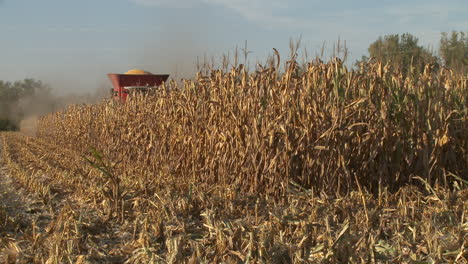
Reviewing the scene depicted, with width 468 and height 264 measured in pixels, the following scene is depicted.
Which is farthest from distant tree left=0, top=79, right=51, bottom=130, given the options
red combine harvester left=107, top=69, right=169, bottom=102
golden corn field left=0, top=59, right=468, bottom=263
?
golden corn field left=0, top=59, right=468, bottom=263

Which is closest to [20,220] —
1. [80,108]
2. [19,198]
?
[19,198]

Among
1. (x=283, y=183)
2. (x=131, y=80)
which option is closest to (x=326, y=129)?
(x=283, y=183)

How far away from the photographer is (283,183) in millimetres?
4371

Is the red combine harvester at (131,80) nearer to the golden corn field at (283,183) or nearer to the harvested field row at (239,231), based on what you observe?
the golden corn field at (283,183)

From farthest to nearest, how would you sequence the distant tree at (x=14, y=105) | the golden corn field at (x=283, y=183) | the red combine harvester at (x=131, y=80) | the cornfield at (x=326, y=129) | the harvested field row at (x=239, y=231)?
the distant tree at (x=14, y=105)
the red combine harvester at (x=131, y=80)
the cornfield at (x=326, y=129)
the golden corn field at (x=283, y=183)
the harvested field row at (x=239, y=231)

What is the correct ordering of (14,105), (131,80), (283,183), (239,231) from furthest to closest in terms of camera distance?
(14,105), (131,80), (283,183), (239,231)

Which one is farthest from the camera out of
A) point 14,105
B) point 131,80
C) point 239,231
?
point 14,105

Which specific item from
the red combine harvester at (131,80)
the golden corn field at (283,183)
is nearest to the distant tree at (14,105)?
the red combine harvester at (131,80)

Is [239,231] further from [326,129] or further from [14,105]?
[14,105]

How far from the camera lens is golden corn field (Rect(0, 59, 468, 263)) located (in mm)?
2969

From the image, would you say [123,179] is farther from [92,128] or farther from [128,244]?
[92,128]

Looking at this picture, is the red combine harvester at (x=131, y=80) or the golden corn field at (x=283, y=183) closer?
the golden corn field at (x=283, y=183)

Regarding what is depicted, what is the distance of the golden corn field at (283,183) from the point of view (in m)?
2.97

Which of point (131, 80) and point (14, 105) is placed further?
point (14, 105)
